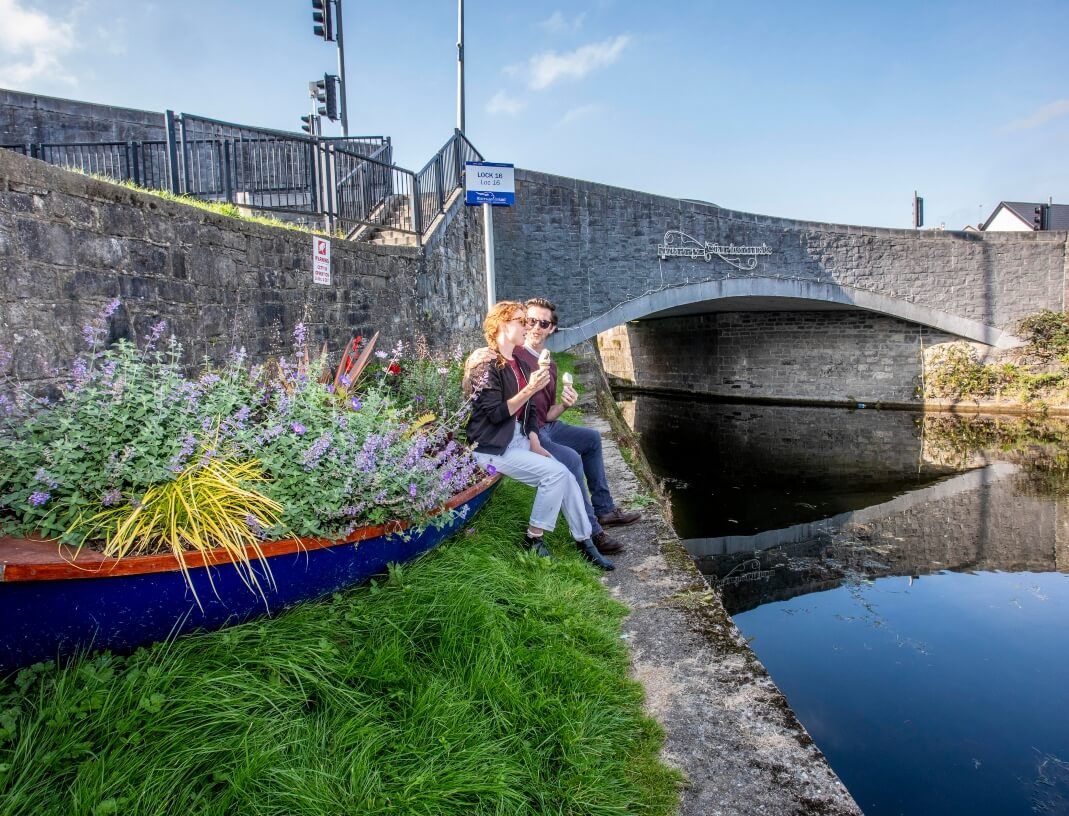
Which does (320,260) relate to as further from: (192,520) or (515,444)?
(192,520)

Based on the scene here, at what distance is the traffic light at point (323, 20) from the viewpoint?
10.4 m

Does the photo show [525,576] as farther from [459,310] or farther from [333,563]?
[459,310]

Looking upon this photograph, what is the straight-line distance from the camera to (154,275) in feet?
11.7

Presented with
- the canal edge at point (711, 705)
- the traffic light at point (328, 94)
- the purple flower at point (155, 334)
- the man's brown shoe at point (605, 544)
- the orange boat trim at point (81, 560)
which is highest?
the traffic light at point (328, 94)

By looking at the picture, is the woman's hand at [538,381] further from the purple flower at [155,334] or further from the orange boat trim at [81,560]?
the purple flower at [155,334]

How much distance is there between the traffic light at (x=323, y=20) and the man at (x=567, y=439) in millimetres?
8752

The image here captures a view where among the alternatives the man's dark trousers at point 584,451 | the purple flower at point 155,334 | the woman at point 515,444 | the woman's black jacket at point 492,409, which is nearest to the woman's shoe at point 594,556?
the woman at point 515,444

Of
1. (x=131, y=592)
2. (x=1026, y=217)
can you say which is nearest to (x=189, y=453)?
(x=131, y=592)

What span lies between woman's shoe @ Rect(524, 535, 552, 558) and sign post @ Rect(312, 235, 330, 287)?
2.91 m

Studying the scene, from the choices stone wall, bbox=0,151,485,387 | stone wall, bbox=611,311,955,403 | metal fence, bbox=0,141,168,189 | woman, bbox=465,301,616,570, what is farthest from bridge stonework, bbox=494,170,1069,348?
woman, bbox=465,301,616,570

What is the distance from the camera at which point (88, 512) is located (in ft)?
6.50

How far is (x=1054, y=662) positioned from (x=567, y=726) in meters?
4.16

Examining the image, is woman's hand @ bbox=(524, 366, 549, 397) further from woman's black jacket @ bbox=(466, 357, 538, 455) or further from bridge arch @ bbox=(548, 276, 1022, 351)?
bridge arch @ bbox=(548, 276, 1022, 351)

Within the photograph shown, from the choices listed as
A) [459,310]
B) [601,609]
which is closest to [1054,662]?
[601,609]
